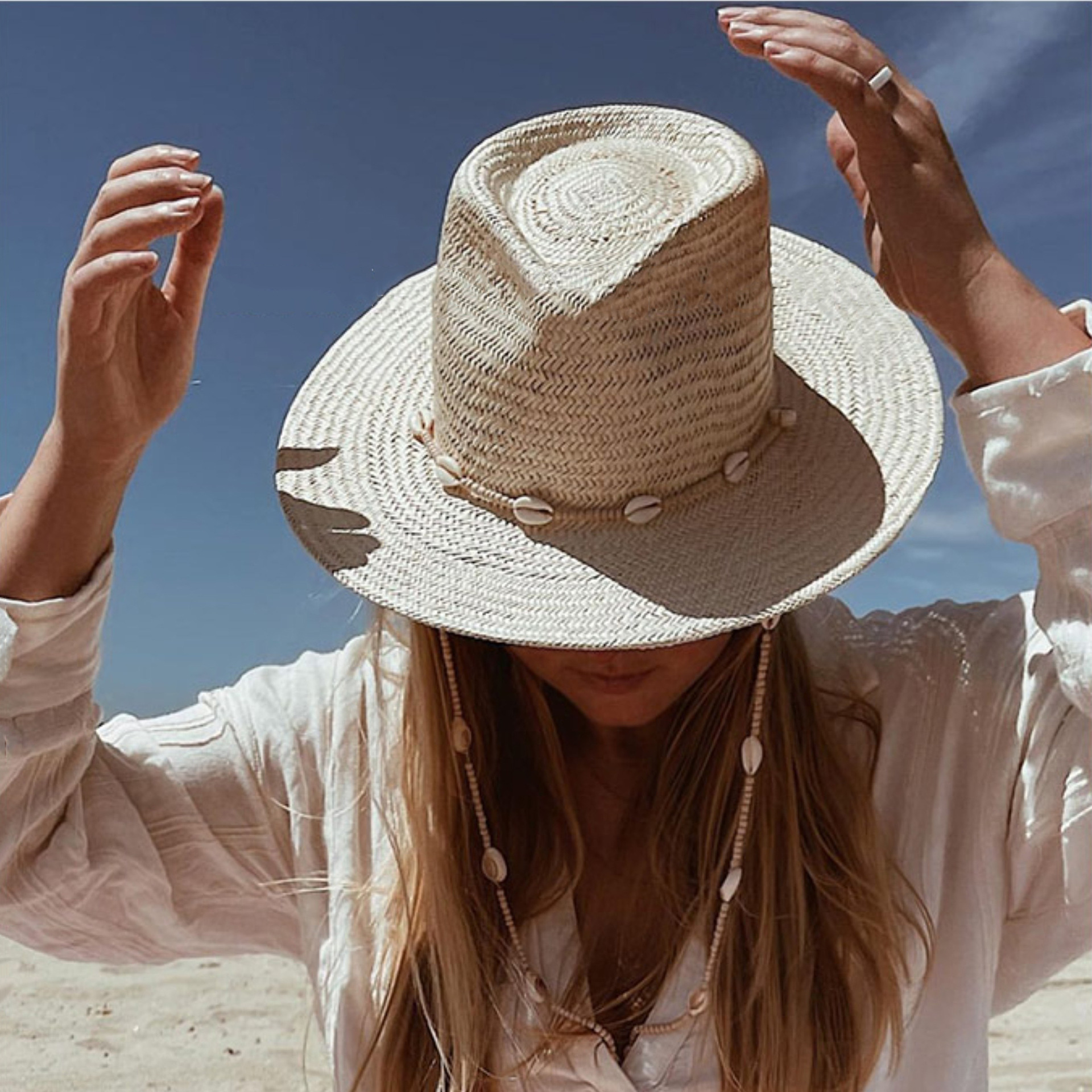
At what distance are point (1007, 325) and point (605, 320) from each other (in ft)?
1.40

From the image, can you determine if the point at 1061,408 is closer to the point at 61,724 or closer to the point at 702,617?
the point at 702,617

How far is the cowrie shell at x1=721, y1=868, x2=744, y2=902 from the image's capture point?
170cm

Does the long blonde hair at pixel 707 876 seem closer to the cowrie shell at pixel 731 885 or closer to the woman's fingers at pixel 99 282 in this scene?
the cowrie shell at pixel 731 885

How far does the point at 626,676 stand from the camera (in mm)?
1631

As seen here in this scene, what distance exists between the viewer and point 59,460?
1528 millimetres

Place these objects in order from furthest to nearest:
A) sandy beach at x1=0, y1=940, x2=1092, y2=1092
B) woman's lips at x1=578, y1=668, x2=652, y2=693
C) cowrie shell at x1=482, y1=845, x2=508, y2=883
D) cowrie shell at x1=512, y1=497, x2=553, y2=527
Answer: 1. sandy beach at x1=0, y1=940, x2=1092, y2=1092
2. cowrie shell at x1=482, y1=845, x2=508, y2=883
3. woman's lips at x1=578, y1=668, x2=652, y2=693
4. cowrie shell at x1=512, y1=497, x2=553, y2=527

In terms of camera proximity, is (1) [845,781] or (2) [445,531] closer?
(2) [445,531]

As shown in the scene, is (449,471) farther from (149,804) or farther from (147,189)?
(149,804)

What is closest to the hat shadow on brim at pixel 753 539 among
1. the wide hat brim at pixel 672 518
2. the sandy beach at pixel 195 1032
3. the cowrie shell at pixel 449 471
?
the wide hat brim at pixel 672 518

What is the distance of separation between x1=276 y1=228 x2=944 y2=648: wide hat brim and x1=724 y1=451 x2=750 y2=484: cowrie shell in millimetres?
13

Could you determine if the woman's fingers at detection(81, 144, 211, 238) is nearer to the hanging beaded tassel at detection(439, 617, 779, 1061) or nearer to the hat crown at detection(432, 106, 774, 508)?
the hat crown at detection(432, 106, 774, 508)

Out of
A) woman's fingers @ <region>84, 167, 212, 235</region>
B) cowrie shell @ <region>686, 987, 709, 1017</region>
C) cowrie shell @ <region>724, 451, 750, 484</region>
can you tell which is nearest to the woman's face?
cowrie shell @ <region>724, 451, 750, 484</region>

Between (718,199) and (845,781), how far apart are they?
76 cm

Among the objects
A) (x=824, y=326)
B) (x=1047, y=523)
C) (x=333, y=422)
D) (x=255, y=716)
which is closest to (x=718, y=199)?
(x=824, y=326)
